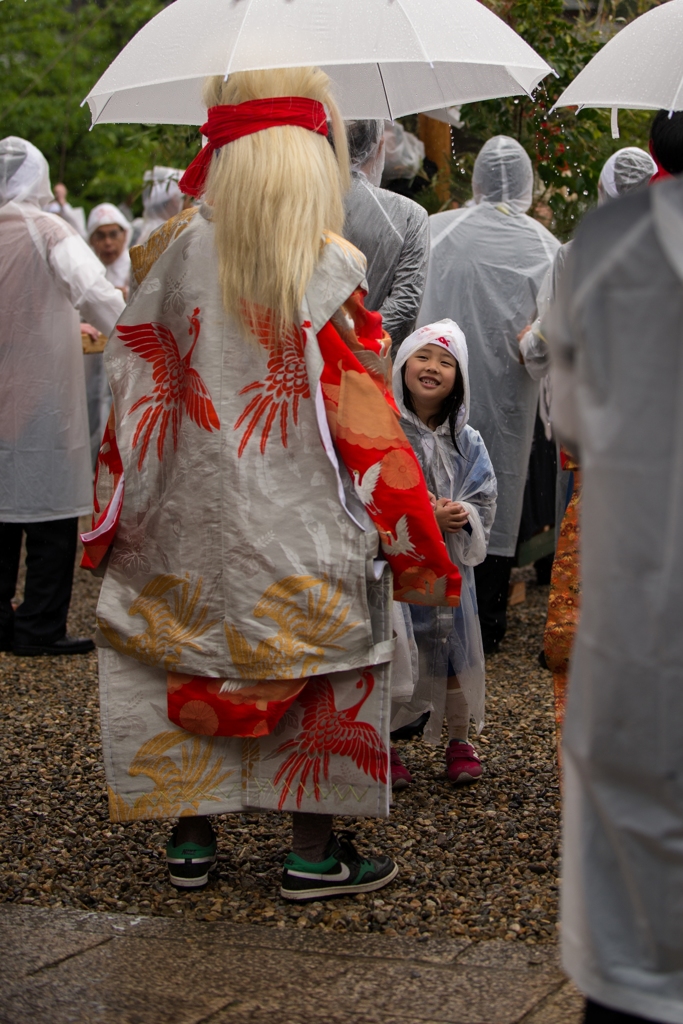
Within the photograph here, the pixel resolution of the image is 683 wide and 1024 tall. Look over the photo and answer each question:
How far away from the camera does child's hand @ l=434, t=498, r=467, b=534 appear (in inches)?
142

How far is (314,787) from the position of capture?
282 cm

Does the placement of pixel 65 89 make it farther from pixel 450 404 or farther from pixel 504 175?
pixel 450 404

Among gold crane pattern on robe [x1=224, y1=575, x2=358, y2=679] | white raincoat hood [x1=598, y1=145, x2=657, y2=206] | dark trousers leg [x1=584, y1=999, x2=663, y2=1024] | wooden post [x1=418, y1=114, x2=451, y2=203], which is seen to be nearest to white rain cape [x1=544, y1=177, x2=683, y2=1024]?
dark trousers leg [x1=584, y1=999, x2=663, y2=1024]

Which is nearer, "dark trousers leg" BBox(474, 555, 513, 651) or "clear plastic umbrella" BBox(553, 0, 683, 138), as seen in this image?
"clear plastic umbrella" BBox(553, 0, 683, 138)

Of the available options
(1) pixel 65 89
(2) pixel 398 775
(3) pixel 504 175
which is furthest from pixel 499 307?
(1) pixel 65 89

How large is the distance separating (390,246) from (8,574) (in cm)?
248

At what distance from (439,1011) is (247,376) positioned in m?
1.34

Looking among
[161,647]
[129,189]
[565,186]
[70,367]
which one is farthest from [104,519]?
[129,189]

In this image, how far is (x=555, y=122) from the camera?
6.42 m

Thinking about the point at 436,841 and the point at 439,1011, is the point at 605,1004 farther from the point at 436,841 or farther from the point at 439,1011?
the point at 436,841

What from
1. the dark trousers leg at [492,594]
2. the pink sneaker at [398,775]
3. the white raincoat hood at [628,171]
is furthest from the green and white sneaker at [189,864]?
the white raincoat hood at [628,171]

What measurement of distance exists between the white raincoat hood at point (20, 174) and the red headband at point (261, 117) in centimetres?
285

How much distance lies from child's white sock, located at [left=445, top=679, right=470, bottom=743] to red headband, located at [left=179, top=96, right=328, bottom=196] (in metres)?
1.71

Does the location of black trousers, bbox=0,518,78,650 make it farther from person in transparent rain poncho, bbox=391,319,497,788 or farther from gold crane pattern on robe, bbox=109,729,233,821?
gold crane pattern on robe, bbox=109,729,233,821
